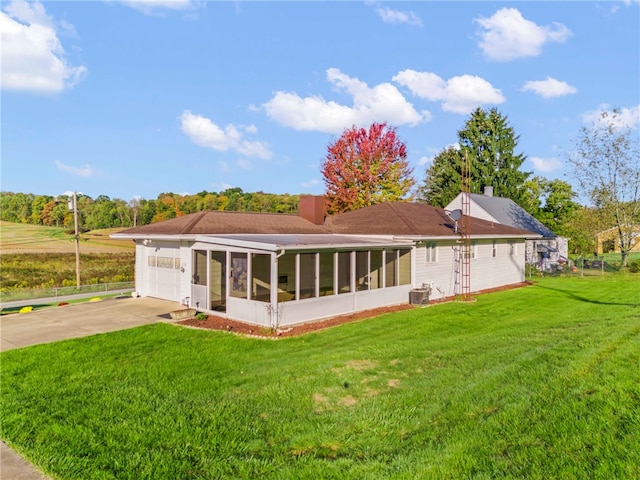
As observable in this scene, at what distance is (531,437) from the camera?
413 centimetres

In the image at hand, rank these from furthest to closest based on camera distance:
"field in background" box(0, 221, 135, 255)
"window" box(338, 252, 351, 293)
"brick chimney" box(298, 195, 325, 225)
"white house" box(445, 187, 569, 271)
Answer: "field in background" box(0, 221, 135, 255) < "white house" box(445, 187, 569, 271) < "brick chimney" box(298, 195, 325, 225) < "window" box(338, 252, 351, 293)

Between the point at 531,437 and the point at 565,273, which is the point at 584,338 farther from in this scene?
the point at 565,273

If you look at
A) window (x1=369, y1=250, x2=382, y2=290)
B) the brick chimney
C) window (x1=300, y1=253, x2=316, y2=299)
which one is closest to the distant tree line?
the brick chimney

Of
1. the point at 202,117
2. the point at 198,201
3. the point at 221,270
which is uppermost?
the point at 202,117

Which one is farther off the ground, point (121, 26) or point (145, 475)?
point (121, 26)

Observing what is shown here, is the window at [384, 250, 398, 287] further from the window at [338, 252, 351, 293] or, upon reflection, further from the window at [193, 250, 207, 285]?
the window at [193, 250, 207, 285]

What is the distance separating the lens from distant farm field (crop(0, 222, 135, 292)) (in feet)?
87.4

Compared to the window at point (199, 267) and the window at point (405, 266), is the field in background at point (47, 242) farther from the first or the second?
the window at point (405, 266)

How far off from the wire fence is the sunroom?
1070 centimetres

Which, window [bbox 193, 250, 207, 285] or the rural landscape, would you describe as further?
window [bbox 193, 250, 207, 285]

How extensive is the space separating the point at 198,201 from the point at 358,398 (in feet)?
197

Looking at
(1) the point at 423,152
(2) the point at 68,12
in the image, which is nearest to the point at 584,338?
(2) the point at 68,12

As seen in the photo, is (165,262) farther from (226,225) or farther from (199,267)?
(226,225)

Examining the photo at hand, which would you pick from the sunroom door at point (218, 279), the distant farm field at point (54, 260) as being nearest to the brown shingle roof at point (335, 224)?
the sunroom door at point (218, 279)
